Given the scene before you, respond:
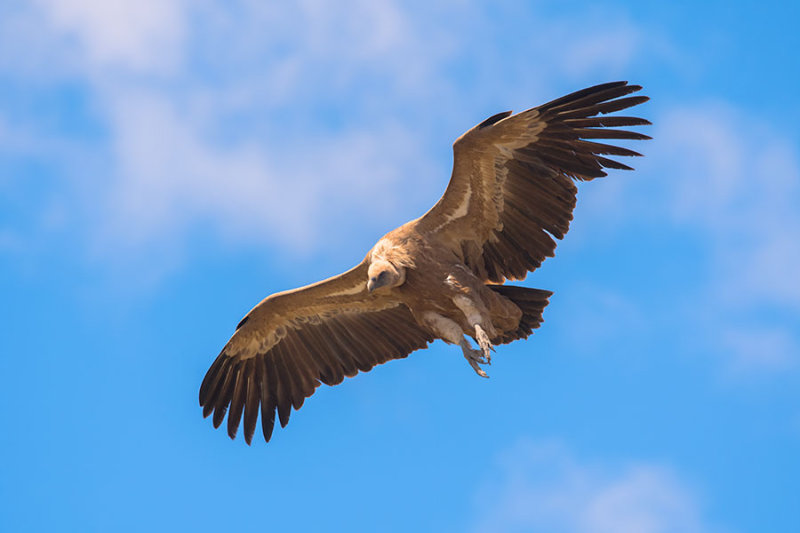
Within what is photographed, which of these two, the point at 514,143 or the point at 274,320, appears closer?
the point at 514,143

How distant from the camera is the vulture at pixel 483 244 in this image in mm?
11391

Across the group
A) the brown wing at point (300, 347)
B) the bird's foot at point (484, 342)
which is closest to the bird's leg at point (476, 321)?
the bird's foot at point (484, 342)

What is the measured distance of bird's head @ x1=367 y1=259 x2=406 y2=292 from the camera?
37.3ft

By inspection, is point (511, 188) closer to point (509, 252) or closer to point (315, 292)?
point (509, 252)

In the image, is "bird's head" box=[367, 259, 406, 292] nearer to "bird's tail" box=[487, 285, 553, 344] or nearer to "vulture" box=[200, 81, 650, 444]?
"vulture" box=[200, 81, 650, 444]

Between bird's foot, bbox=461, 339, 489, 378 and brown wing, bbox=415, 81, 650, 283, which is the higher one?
brown wing, bbox=415, 81, 650, 283

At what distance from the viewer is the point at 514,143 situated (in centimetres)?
1163

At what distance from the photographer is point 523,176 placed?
462 inches

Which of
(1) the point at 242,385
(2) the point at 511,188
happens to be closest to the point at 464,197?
(2) the point at 511,188

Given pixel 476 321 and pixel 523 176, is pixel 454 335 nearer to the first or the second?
pixel 476 321

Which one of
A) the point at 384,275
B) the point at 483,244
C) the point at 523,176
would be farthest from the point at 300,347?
the point at 523,176

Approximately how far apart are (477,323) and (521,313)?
770mm

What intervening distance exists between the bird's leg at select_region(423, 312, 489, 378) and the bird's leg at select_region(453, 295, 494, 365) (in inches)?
4.1

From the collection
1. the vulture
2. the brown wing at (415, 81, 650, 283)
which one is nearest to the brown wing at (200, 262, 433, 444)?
the vulture
